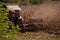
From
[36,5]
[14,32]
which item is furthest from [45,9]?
[14,32]

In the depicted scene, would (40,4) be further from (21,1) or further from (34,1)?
(21,1)

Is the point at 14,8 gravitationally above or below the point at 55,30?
above

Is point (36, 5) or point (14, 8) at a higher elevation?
point (14, 8)

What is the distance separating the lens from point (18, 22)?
19.4 feet

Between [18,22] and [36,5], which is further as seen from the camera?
[36,5]

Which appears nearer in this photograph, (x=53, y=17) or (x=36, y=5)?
(x=53, y=17)

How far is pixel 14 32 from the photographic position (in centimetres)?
462

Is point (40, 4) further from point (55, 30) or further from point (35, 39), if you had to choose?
point (35, 39)

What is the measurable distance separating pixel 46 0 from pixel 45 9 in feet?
3.33

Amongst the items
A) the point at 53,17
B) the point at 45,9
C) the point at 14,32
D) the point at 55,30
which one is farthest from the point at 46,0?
the point at 14,32

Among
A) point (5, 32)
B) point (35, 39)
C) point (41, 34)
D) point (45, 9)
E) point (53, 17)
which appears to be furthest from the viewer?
point (45, 9)

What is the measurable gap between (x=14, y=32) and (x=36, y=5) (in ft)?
12.6

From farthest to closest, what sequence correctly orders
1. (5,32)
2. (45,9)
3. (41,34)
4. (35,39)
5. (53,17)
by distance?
(45,9), (53,17), (41,34), (35,39), (5,32)

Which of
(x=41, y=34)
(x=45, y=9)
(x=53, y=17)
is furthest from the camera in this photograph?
(x=45, y=9)
